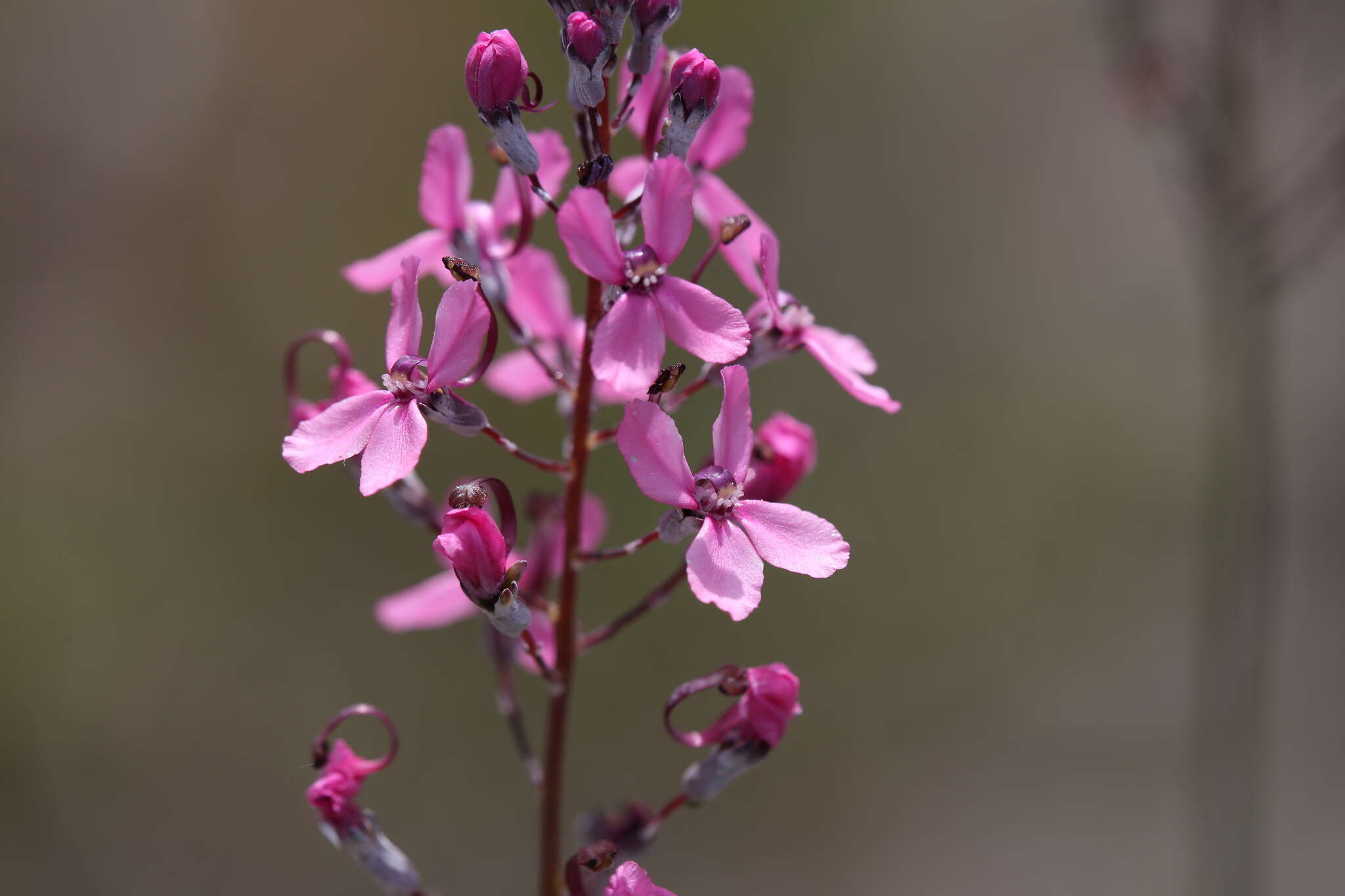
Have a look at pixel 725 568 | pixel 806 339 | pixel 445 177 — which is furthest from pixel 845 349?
pixel 445 177

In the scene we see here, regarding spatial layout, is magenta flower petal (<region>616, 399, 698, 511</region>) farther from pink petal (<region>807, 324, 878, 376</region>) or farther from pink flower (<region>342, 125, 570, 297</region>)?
pink flower (<region>342, 125, 570, 297</region>)

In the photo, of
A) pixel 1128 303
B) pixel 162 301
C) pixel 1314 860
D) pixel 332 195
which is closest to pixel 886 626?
pixel 1314 860

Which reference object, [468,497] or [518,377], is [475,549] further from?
[518,377]

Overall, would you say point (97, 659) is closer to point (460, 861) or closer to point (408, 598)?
point (460, 861)

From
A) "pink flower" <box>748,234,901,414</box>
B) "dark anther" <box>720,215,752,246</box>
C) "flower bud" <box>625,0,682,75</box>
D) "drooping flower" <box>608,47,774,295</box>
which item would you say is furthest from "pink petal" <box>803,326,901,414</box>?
"flower bud" <box>625,0,682,75</box>

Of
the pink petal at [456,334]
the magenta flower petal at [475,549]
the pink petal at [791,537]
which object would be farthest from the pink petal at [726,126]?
the magenta flower petal at [475,549]

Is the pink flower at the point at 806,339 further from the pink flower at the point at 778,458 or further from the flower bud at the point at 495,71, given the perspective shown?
the flower bud at the point at 495,71
